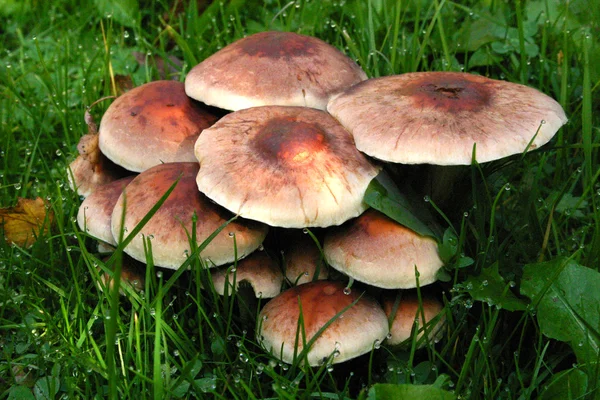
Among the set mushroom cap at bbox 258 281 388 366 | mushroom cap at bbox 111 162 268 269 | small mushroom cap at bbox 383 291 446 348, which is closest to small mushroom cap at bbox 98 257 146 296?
mushroom cap at bbox 111 162 268 269

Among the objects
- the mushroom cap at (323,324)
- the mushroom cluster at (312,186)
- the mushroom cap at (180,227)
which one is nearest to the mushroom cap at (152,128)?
the mushroom cluster at (312,186)

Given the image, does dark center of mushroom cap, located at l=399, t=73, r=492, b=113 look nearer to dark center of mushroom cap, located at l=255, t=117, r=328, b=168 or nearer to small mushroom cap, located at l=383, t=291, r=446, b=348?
dark center of mushroom cap, located at l=255, t=117, r=328, b=168

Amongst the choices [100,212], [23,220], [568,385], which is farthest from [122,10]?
[568,385]

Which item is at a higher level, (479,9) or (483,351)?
(479,9)

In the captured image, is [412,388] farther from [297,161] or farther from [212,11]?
[212,11]

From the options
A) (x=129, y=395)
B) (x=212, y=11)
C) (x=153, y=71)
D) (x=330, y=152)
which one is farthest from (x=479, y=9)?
(x=129, y=395)

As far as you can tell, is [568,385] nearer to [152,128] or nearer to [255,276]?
[255,276]

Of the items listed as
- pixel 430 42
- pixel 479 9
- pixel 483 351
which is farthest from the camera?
pixel 479 9

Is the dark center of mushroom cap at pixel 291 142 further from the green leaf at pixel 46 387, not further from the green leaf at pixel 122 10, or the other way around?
the green leaf at pixel 122 10
